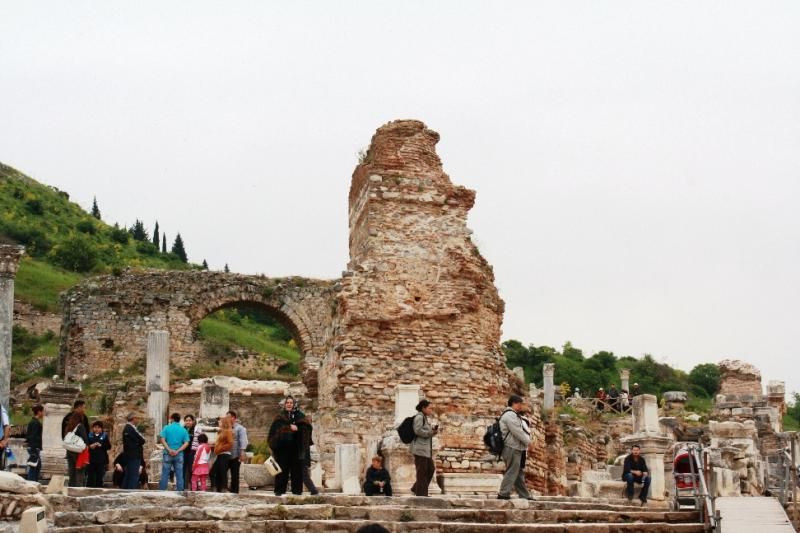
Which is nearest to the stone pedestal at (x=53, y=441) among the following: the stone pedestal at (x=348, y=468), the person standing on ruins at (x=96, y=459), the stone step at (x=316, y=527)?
the person standing on ruins at (x=96, y=459)

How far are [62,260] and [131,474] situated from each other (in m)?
43.8

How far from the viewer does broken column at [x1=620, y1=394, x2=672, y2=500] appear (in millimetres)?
15789

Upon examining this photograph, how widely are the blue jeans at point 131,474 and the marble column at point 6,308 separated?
6.10 metres

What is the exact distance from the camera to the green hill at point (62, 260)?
4566 centimetres

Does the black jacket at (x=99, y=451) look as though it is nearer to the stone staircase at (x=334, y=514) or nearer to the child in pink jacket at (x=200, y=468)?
the child in pink jacket at (x=200, y=468)

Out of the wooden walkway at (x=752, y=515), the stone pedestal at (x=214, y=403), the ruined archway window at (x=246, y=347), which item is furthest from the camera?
the ruined archway window at (x=246, y=347)

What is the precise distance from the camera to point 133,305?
34.9 metres

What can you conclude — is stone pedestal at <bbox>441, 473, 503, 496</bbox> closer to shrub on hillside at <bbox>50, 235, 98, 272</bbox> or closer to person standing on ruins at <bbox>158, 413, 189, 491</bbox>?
person standing on ruins at <bbox>158, 413, 189, 491</bbox>

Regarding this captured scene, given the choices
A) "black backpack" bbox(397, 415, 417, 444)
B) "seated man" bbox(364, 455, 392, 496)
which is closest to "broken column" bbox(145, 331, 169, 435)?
"seated man" bbox(364, 455, 392, 496)

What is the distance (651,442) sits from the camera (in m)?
16.0

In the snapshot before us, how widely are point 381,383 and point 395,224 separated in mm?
3438

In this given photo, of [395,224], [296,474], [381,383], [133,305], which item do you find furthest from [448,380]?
[133,305]

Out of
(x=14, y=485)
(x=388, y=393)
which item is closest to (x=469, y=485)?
(x=388, y=393)

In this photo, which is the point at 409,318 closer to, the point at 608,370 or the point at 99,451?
the point at 99,451
